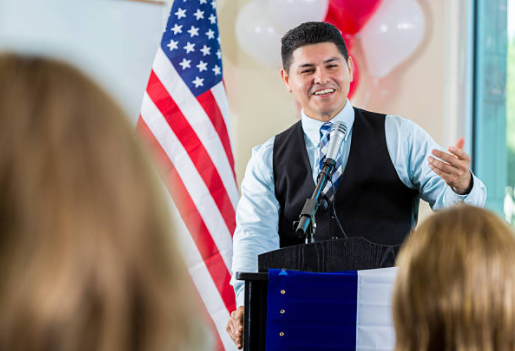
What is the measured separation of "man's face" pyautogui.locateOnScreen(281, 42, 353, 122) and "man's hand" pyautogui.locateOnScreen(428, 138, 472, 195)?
0.68m

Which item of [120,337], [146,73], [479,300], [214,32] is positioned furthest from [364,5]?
[120,337]

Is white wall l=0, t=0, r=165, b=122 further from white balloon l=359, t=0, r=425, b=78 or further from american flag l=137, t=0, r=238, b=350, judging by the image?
white balloon l=359, t=0, r=425, b=78

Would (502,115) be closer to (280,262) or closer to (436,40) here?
(436,40)

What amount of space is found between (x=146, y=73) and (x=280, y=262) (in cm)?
228

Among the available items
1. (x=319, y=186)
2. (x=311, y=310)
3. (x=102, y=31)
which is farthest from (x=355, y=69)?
(x=311, y=310)

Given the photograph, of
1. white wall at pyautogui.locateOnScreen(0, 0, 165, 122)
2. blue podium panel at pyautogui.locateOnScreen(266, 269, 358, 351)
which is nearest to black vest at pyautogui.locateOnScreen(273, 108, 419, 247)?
blue podium panel at pyautogui.locateOnScreen(266, 269, 358, 351)

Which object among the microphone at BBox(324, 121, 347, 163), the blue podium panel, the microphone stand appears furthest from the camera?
the microphone at BBox(324, 121, 347, 163)

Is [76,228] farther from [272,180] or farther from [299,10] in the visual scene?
[299,10]

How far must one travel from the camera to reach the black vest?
2281 mm

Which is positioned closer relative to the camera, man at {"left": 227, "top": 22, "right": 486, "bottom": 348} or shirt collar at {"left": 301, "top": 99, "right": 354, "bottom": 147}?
man at {"left": 227, "top": 22, "right": 486, "bottom": 348}

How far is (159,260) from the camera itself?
503 mm

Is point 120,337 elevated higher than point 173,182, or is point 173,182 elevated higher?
point 173,182

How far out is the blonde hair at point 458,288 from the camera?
68cm

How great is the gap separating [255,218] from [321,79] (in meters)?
0.58
